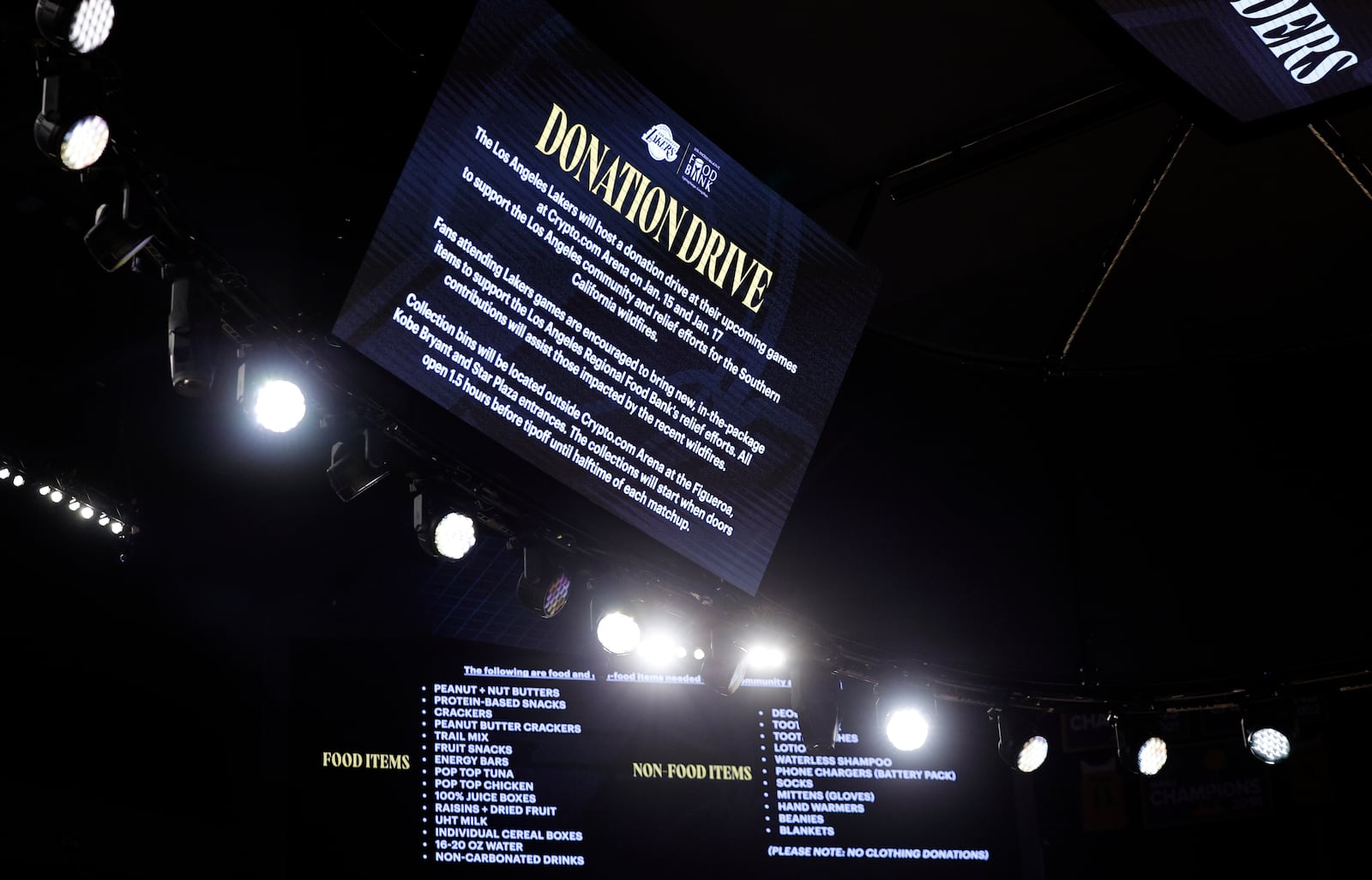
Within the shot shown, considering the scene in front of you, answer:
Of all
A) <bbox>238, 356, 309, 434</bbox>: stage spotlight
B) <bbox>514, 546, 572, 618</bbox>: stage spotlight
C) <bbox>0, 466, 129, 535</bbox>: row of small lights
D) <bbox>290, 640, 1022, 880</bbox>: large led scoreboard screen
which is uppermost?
<bbox>0, 466, 129, 535</bbox>: row of small lights

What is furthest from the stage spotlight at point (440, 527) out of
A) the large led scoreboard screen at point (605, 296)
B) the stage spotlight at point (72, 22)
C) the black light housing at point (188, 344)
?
the stage spotlight at point (72, 22)

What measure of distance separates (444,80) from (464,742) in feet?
9.30

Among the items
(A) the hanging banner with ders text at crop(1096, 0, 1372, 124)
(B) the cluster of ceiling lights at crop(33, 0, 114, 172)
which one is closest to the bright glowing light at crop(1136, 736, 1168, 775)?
(A) the hanging banner with ders text at crop(1096, 0, 1372, 124)

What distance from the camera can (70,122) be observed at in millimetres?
2922

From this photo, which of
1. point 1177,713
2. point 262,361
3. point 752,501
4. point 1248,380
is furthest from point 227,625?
point 1248,380

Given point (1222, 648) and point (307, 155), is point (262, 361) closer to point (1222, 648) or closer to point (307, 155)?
point (307, 155)

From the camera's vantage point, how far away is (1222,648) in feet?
20.2

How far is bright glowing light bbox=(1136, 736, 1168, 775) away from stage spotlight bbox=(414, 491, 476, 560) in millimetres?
3126

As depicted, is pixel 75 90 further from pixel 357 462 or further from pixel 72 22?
pixel 357 462

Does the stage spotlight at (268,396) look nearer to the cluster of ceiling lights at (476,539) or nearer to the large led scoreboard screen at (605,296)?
the cluster of ceiling lights at (476,539)

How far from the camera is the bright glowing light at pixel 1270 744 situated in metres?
5.47

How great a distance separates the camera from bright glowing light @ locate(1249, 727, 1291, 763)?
17.9 feet

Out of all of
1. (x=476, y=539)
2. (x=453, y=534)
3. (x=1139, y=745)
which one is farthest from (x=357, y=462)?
(x=1139, y=745)

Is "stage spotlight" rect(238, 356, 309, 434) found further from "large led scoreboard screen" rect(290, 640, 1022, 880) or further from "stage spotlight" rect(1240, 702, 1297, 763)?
"stage spotlight" rect(1240, 702, 1297, 763)
